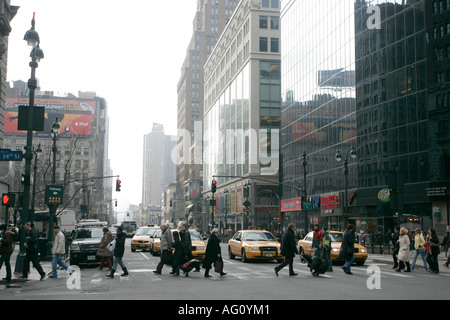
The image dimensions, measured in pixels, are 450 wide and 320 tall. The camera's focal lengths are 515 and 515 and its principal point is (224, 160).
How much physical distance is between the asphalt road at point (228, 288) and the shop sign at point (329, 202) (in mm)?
33646

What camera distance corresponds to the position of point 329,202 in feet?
175

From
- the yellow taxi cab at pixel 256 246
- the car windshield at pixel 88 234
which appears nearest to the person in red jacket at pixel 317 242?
the yellow taxi cab at pixel 256 246

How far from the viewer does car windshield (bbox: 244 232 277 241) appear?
2509 cm

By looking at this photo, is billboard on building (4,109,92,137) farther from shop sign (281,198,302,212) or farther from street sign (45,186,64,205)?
street sign (45,186,64,205)

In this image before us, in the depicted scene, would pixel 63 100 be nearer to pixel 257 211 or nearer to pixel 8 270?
pixel 257 211

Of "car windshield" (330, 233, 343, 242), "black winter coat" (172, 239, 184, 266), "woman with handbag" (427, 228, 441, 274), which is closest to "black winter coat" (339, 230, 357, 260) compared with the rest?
"woman with handbag" (427, 228, 441, 274)

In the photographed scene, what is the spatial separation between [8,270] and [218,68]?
3680 inches

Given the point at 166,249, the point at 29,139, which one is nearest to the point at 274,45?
the point at 29,139

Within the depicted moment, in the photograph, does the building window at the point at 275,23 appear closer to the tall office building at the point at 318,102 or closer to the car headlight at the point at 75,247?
the tall office building at the point at 318,102

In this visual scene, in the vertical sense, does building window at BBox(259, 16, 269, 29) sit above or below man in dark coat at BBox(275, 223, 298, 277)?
above

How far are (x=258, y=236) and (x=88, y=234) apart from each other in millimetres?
8160

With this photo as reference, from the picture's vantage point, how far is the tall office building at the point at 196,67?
493 feet

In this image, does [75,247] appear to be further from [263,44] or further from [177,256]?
[263,44]

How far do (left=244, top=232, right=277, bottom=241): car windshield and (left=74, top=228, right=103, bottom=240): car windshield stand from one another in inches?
277
